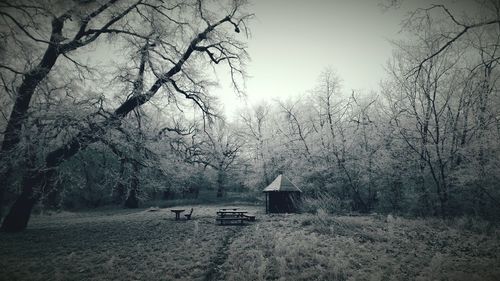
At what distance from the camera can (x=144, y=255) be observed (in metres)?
8.77

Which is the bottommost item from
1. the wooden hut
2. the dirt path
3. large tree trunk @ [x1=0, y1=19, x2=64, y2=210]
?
the dirt path

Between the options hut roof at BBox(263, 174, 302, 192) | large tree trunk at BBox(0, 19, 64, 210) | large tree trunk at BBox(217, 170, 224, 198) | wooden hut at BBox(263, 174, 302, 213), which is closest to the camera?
large tree trunk at BBox(0, 19, 64, 210)

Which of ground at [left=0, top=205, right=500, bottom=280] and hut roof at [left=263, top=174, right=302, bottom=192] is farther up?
hut roof at [left=263, top=174, right=302, bottom=192]

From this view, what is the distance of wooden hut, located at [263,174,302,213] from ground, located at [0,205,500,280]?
916 cm

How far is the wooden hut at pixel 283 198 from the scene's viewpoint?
22.7 m

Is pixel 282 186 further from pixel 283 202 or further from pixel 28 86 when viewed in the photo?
pixel 28 86

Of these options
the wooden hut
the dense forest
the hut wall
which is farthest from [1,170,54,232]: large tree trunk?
the hut wall

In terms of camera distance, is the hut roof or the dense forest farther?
the hut roof

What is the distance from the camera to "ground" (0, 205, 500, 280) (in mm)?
7078

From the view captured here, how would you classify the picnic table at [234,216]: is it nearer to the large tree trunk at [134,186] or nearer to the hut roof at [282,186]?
the large tree trunk at [134,186]

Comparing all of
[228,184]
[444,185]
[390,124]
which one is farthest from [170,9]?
[228,184]

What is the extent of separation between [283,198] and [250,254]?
572 inches

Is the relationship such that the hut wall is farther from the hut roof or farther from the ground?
the ground

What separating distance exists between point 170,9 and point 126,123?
188 inches
